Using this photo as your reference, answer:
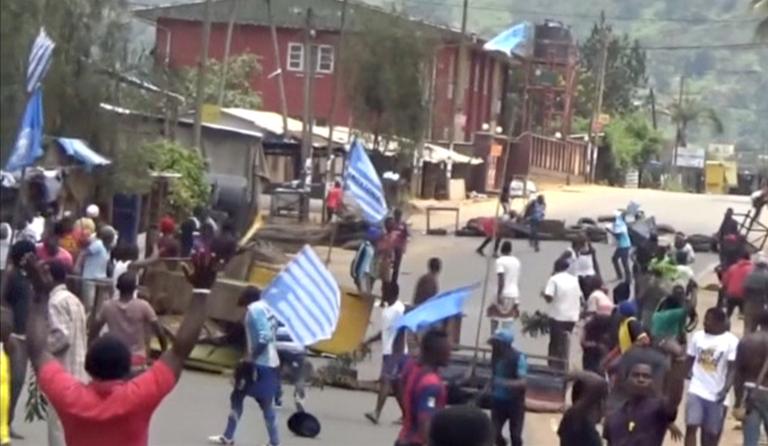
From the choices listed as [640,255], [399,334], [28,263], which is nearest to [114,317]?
[28,263]

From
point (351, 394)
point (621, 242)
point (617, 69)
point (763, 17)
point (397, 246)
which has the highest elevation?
point (763, 17)

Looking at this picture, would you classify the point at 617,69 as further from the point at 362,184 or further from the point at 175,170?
the point at 362,184

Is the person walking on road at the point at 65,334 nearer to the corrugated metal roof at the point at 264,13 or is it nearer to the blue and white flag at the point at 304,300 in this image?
the blue and white flag at the point at 304,300

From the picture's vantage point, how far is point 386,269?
30.1 meters

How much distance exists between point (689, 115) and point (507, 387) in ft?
373

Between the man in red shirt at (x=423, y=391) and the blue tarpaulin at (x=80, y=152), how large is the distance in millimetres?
17082

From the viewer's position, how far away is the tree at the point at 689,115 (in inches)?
4924

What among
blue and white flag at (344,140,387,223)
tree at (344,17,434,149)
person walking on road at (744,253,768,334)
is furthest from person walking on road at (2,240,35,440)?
tree at (344,17,434,149)

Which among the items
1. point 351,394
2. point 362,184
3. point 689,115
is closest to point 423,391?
point 351,394

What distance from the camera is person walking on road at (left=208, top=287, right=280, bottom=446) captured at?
16000 mm

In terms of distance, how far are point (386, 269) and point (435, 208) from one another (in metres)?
24.7

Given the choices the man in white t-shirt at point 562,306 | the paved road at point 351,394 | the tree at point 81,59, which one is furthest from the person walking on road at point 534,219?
the man in white t-shirt at point 562,306

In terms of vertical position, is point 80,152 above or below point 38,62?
below

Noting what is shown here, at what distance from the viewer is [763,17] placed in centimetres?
5428
